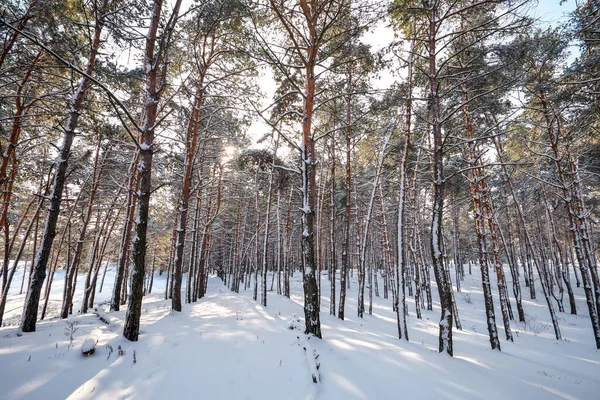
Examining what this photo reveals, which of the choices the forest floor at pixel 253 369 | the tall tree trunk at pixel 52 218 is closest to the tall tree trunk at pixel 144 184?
the forest floor at pixel 253 369

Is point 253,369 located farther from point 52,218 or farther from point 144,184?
point 52,218

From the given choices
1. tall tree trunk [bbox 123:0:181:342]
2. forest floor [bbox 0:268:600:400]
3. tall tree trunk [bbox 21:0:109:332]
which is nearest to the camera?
forest floor [bbox 0:268:600:400]

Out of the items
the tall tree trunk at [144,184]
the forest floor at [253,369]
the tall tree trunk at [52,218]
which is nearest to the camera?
the forest floor at [253,369]

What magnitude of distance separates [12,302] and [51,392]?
30.4 m

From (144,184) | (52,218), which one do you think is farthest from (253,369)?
(52,218)

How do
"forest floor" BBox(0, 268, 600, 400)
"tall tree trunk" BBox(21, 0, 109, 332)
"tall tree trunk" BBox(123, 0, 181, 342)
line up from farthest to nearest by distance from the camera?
"tall tree trunk" BBox(21, 0, 109, 332) < "tall tree trunk" BBox(123, 0, 181, 342) < "forest floor" BBox(0, 268, 600, 400)

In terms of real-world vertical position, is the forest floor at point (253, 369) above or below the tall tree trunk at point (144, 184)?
below

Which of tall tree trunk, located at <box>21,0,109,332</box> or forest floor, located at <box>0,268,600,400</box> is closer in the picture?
forest floor, located at <box>0,268,600,400</box>

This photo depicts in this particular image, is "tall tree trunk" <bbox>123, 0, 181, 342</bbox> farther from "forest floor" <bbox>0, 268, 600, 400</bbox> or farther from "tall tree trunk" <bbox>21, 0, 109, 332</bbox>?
"tall tree trunk" <bbox>21, 0, 109, 332</bbox>

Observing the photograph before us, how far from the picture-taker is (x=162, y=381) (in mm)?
3562

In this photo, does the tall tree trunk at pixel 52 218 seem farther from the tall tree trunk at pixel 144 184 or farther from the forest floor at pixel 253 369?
the tall tree trunk at pixel 144 184

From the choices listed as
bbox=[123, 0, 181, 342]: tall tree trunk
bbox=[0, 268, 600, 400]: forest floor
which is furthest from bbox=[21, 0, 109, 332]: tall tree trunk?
bbox=[123, 0, 181, 342]: tall tree trunk

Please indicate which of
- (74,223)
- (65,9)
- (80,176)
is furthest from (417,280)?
(74,223)

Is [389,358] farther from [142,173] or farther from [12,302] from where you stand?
[12,302]
